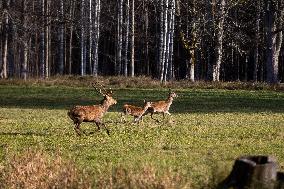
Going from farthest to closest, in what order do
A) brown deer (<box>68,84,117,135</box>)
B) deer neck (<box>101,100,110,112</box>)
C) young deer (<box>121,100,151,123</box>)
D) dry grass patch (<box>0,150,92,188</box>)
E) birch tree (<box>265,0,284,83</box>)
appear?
birch tree (<box>265,0,284,83</box>) → young deer (<box>121,100,151,123</box>) → deer neck (<box>101,100,110,112</box>) → brown deer (<box>68,84,117,135</box>) → dry grass patch (<box>0,150,92,188</box>)

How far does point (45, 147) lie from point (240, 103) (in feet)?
57.8

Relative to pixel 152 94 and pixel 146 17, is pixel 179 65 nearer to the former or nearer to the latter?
pixel 146 17

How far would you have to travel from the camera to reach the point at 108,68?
78562mm

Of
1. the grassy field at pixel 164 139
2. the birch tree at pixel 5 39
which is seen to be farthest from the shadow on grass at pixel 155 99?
the birch tree at pixel 5 39

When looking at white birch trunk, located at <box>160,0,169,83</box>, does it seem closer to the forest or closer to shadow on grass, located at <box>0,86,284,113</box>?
the forest

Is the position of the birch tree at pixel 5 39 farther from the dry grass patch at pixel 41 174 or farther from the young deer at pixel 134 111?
the dry grass patch at pixel 41 174

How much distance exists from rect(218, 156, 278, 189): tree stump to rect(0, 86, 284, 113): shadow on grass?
17255mm

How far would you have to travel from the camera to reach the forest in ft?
160

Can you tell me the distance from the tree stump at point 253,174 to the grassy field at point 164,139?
0.39m

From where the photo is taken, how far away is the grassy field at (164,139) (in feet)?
39.0

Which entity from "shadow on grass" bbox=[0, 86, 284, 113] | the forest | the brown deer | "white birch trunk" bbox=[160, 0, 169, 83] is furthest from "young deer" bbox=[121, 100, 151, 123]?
"white birch trunk" bbox=[160, 0, 169, 83]

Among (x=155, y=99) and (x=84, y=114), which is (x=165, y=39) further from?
(x=84, y=114)

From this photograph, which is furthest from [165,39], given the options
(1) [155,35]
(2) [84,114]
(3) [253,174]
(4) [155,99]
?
(3) [253,174]

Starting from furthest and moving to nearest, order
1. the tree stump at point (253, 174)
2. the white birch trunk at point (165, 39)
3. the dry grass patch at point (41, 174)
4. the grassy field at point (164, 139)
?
1. the white birch trunk at point (165, 39)
2. the grassy field at point (164, 139)
3. the dry grass patch at point (41, 174)
4. the tree stump at point (253, 174)
